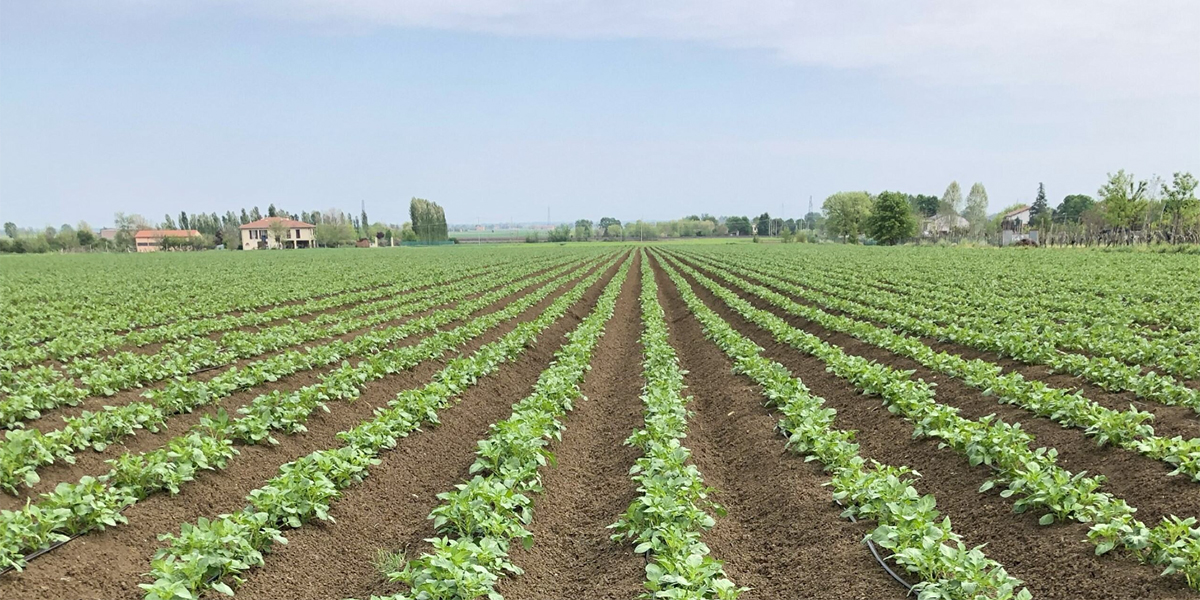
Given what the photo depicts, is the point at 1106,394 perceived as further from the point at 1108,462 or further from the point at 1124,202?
the point at 1124,202

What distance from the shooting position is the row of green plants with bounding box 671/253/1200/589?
4.31 metres

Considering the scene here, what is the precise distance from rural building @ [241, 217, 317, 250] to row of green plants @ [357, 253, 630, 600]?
496 ft

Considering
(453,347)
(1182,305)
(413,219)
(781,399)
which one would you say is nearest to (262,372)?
(453,347)

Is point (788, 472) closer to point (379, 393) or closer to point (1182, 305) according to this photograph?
point (379, 393)

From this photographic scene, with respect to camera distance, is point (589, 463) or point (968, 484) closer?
point (968, 484)

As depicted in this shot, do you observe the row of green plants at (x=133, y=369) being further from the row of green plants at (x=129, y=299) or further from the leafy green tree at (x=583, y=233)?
the leafy green tree at (x=583, y=233)

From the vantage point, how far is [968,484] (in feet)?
20.7

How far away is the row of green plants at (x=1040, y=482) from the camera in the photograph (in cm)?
431

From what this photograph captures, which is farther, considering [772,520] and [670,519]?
[772,520]

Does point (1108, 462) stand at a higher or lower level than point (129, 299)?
lower

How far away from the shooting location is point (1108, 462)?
6363 millimetres

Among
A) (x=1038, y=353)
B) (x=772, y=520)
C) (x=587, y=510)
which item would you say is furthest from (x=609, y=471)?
(x=1038, y=353)

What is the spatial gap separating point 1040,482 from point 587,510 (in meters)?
4.18

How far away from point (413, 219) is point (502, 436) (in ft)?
611
